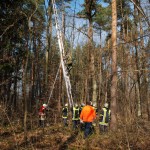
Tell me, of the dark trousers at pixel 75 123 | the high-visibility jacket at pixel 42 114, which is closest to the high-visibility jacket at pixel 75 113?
the dark trousers at pixel 75 123

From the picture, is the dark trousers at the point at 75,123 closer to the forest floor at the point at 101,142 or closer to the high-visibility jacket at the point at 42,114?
the high-visibility jacket at the point at 42,114

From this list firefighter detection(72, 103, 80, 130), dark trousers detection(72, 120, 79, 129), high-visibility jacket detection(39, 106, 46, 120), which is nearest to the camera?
dark trousers detection(72, 120, 79, 129)

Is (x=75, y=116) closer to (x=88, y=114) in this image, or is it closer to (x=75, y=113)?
(x=75, y=113)

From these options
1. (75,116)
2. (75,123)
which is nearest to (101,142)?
(75,116)

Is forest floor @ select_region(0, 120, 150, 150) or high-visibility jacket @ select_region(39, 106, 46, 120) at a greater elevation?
high-visibility jacket @ select_region(39, 106, 46, 120)

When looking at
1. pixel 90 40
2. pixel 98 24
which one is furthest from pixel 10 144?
pixel 98 24

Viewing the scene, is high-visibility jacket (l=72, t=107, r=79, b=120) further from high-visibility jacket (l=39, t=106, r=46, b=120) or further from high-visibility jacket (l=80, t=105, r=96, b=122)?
high-visibility jacket (l=80, t=105, r=96, b=122)

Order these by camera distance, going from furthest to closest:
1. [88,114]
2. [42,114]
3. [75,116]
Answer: [42,114]
[75,116]
[88,114]

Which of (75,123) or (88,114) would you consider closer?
(88,114)

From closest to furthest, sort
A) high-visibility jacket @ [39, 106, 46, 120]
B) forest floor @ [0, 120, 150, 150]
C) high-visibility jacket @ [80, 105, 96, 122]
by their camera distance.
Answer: forest floor @ [0, 120, 150, 150] → high-visibility jacket @ [80, 105, 96, 122] → high-visibility jacket @ [39, 106, 46, 120]

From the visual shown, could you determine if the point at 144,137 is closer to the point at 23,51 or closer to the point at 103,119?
the point at 103,119

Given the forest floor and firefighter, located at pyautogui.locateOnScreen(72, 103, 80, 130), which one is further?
firefighter, located at pyautogui.locateOnScreen(72, 103, 80, 130)

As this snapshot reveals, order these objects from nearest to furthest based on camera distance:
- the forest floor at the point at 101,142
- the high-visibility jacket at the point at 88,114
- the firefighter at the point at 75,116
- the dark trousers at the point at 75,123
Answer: the forest floor at the point at 101,142 → the high-visibility jacket at the point at 88,114 → the dark trousers at the point at 75,123 → the firefighter at the point at 75,116

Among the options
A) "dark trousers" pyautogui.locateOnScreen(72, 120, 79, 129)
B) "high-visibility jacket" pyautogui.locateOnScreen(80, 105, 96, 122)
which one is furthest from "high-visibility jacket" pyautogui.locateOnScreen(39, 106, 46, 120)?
"high-visibility jacket" pyautogui.locateOnScreen(80, 105, 96, 122)
